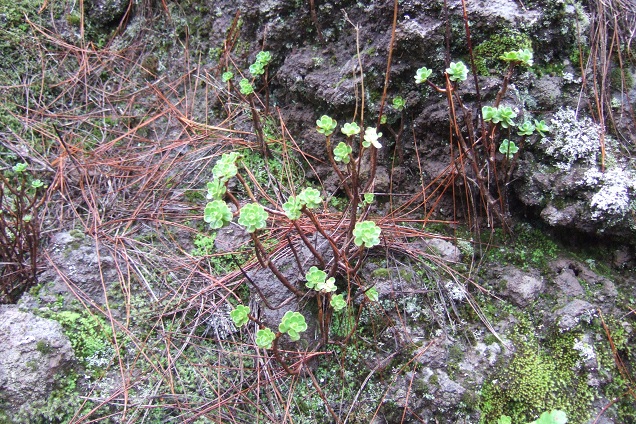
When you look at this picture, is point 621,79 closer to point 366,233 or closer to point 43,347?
point 366,233

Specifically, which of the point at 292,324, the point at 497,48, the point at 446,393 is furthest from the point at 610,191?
the point at 292,324

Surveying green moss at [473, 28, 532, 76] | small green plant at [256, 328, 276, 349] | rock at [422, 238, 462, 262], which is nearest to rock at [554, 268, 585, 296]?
rock at [422, 238, 462, 262]

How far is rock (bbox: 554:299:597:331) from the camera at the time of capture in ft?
7.11

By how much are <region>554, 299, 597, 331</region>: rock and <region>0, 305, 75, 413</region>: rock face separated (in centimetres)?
225

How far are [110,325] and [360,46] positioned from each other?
1.98 m

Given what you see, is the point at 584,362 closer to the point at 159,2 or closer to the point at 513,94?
the point at 513,94

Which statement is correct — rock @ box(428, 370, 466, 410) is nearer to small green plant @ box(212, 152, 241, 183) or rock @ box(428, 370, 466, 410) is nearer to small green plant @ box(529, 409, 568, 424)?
small green plant @ box(529, 409, 568, 424)

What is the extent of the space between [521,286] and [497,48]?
3.87 ft

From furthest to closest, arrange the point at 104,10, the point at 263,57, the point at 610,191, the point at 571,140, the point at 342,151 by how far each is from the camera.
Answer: the point at 104,10
the point at 263,57
the point at 571,140
the point at 610,191
the point at 342,151

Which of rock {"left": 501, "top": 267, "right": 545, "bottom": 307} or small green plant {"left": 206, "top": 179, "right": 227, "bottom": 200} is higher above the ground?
small green plant {"left": 206, "top": 179, "right": 227, "bottom": 200}

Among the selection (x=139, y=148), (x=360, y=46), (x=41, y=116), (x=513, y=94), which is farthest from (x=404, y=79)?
(x=41, y=116)

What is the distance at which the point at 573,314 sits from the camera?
7.16ft

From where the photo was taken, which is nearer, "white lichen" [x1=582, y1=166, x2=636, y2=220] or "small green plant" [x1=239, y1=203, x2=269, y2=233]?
"small green plant" [x1=239, y1=203, x2=269, y2=233]

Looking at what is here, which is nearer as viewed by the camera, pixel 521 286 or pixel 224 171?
pixel 224 171
